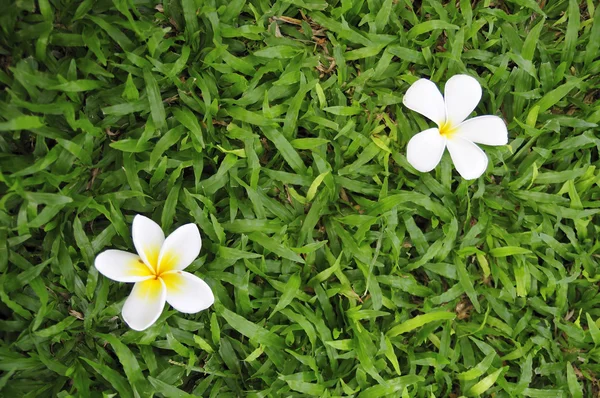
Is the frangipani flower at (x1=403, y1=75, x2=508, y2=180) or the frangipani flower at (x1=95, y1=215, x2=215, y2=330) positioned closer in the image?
the frangipani flower at (x1=95, y1=215, x2=215, y2=330)

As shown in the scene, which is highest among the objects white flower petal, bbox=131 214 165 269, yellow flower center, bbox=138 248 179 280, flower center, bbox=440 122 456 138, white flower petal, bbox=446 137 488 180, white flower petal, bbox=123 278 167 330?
flower center, bbox=440 122 456 138

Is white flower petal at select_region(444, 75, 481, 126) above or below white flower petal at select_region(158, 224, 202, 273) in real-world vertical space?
Answer: above

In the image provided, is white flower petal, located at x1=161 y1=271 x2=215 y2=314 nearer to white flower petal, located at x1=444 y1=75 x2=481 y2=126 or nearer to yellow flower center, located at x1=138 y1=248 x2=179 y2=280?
yellow flower center, located at x1=138 y1=248 x2=179 y2=280

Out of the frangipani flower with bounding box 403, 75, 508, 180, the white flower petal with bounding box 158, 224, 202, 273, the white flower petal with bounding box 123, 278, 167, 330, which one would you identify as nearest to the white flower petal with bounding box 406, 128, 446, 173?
the frangipani flower with bounding box 403, 75, 508, 180

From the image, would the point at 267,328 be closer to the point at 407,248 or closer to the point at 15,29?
the point at 407,248

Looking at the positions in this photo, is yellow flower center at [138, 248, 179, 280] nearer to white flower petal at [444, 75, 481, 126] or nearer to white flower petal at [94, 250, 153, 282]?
white flower petal at [94, 250, 153, 282]

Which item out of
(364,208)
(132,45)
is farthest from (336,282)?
(132,45)
